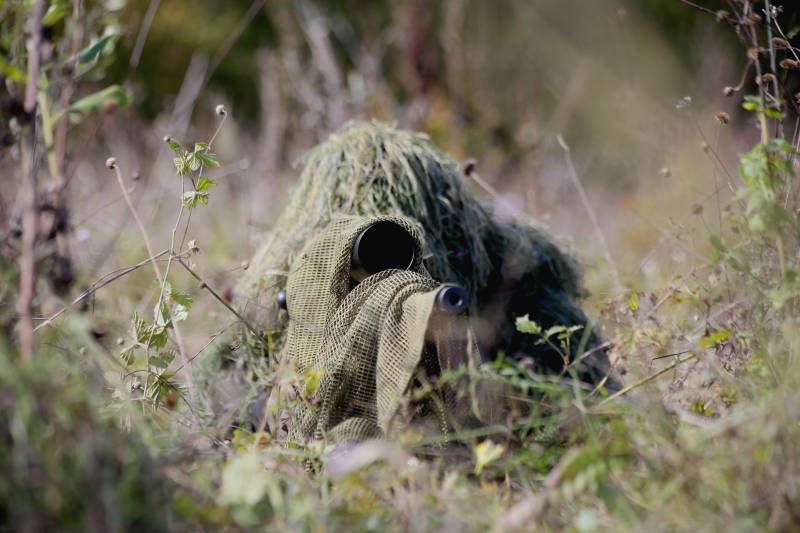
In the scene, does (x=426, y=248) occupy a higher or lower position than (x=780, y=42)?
lower

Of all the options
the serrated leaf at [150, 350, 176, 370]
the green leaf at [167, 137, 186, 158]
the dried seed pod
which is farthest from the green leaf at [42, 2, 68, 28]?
the dried seed pod

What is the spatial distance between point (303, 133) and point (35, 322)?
5.04 meters

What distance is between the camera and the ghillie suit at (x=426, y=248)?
2.38 metres

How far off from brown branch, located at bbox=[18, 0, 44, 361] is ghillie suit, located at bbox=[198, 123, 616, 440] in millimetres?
921

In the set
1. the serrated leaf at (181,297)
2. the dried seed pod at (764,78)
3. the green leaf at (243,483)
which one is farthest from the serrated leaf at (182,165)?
the dried seed pod at (764,78)

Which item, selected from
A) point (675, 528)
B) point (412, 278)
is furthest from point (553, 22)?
point (675, 528)

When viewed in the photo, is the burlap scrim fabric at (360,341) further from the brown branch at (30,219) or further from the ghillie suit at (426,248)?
the brown branch at (30,219)

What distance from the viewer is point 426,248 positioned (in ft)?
7.34

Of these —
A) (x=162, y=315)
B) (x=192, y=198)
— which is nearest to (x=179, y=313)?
(x=162, y=315)

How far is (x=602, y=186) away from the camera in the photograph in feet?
25.5

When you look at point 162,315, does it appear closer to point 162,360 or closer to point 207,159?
point 162,360

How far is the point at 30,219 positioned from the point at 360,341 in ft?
2.74

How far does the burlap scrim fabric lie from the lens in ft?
5.85

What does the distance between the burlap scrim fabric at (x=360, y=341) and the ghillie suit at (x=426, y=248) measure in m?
0.17
